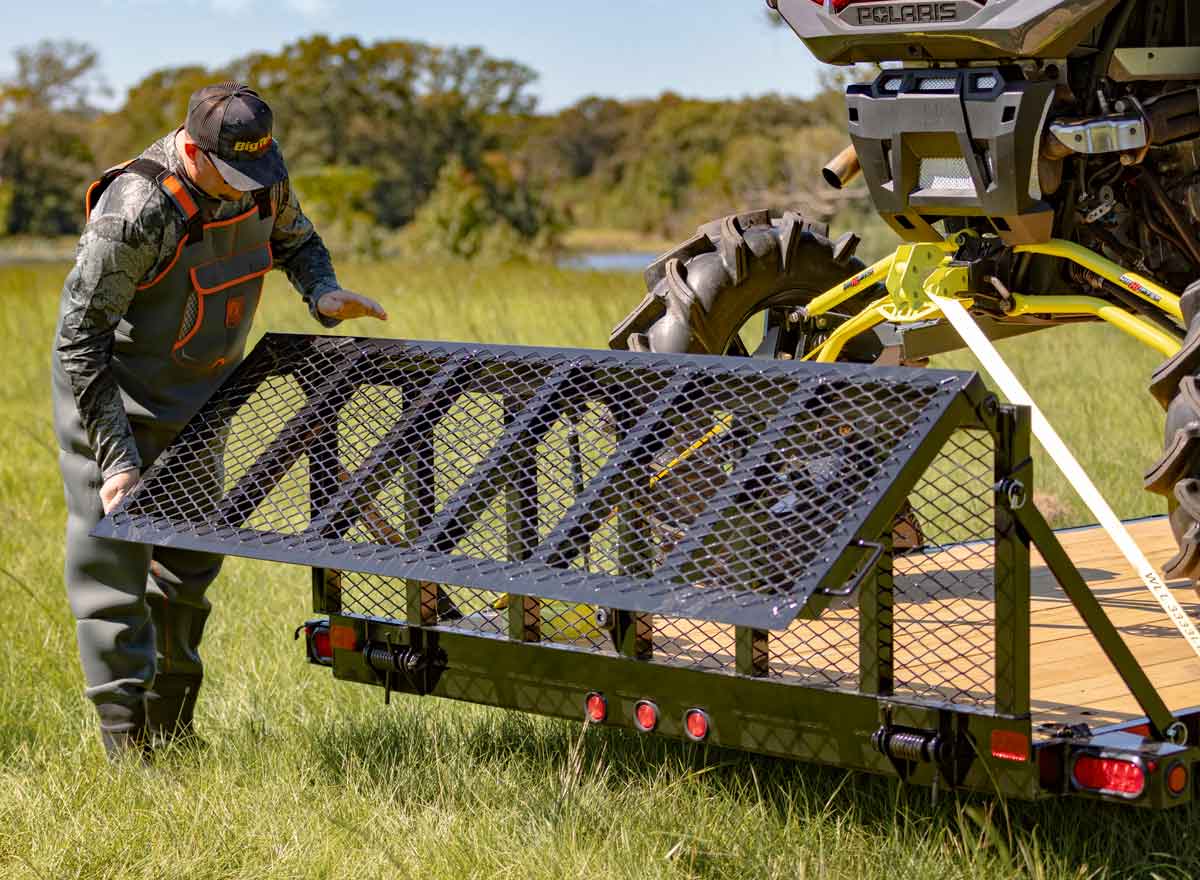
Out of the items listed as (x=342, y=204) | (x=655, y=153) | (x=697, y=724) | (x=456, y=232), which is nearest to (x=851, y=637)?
(x=697, y=724)

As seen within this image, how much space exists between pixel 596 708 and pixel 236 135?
5.62 feet

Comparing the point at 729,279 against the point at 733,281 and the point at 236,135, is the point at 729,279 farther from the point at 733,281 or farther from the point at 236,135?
the point at 236,135

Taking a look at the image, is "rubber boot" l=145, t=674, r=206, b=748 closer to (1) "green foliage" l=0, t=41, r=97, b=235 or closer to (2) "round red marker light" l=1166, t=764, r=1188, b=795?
(2) "round red marker light" l=1166, t=764, r=1188, b=795

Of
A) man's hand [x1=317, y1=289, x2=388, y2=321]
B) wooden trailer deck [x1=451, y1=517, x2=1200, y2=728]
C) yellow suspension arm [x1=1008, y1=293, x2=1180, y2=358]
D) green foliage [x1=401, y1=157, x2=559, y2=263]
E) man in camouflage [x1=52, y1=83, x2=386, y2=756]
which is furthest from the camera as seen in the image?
green foliage [x1=401, y1=157, x2=559, y2=263]

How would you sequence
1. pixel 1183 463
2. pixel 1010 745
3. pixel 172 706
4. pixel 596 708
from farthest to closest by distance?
pixel 172 706
pixel 596 708
pixel 1183 463
pixel 1010 745

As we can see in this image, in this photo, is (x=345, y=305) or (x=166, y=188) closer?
(x=166, y=188)

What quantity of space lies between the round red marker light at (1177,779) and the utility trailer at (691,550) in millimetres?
16

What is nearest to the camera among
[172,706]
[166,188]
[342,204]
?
[166,188]

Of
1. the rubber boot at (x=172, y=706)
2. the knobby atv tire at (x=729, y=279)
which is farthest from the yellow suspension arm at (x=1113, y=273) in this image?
the rubber boot at (x=172, y=706)

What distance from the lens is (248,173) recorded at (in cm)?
423

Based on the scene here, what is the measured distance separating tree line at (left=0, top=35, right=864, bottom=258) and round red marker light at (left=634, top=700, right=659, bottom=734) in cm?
5291

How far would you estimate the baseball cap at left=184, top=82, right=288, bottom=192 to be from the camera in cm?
418

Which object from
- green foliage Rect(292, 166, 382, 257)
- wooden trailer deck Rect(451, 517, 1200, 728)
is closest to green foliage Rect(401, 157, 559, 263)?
green foliage Rect(292, 166, 382, 257)

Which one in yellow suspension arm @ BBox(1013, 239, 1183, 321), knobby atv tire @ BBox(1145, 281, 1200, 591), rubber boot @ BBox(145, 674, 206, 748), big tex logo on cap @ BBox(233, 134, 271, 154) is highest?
big tex logo on cap @ BBox(233, 134, 271, 154)
